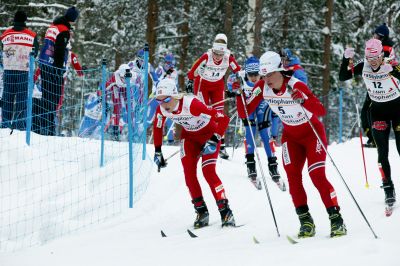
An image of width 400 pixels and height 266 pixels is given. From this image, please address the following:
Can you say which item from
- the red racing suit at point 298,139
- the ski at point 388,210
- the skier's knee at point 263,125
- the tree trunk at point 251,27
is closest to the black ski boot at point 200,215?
the red racing suit at point 298,139

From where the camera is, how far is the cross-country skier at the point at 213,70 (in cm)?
1027

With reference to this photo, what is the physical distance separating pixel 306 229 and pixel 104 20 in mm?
20386

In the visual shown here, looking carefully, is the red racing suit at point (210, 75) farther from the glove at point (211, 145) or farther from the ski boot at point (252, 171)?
the glove at point (211, 145)

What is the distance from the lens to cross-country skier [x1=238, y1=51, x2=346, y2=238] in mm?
5895

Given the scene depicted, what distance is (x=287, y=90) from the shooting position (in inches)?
240

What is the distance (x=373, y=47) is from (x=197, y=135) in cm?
238

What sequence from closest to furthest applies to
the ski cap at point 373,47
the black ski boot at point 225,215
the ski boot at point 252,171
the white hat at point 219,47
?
the ski cap at point 373,47, the black ski boot at point 225,215, the ski boot at point 252,171, the white hat at point 219,47

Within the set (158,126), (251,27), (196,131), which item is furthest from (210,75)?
(251,27)

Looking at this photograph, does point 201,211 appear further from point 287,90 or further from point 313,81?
point 313,81

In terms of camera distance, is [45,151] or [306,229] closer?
[306,229]

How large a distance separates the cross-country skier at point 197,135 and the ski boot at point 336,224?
64.6 inches

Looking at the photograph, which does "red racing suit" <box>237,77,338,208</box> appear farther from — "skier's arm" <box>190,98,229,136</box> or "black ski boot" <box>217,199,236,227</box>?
"black ski boot" <box>217,199,236,227</box>

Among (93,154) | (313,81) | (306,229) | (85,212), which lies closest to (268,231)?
(306,229)

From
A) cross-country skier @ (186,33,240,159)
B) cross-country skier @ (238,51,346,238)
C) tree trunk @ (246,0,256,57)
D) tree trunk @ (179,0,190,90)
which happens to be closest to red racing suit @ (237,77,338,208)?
cross-country skier @ (238,51,346,238)
